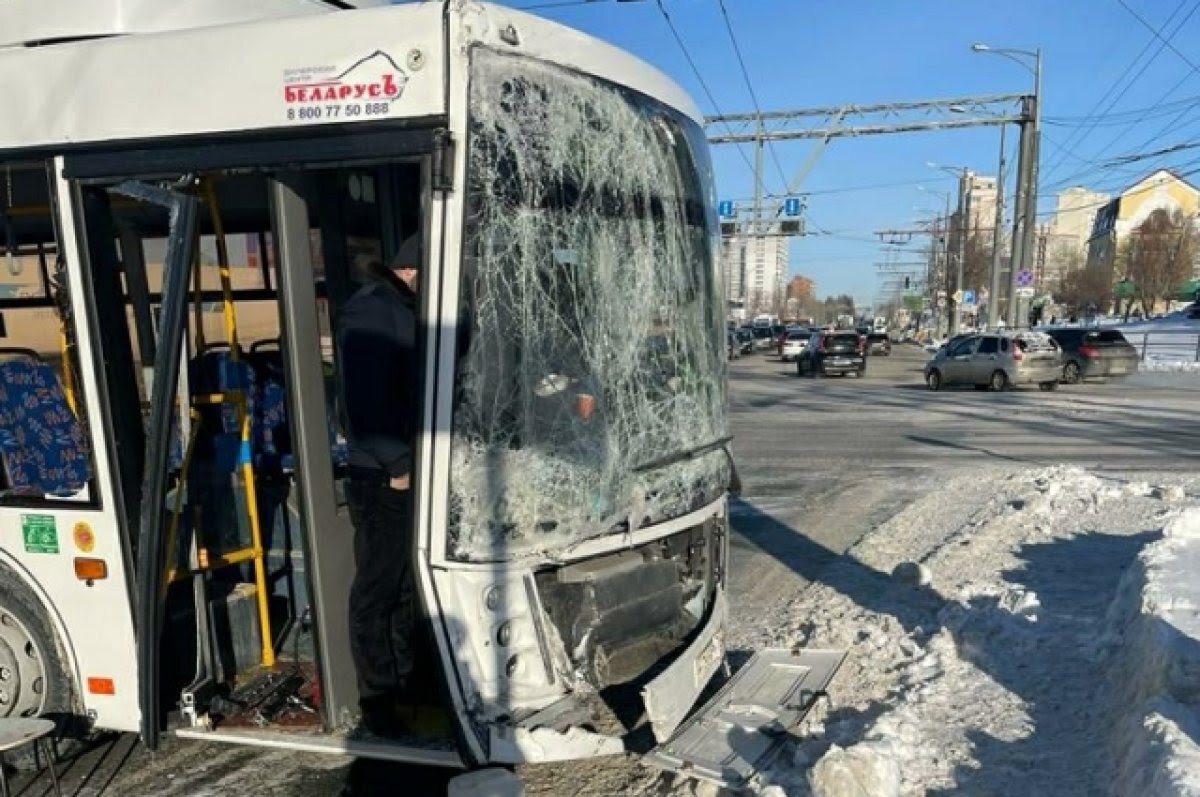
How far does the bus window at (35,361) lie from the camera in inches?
148

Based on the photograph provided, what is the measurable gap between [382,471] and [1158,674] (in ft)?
10.9

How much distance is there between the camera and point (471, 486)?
3293 mm

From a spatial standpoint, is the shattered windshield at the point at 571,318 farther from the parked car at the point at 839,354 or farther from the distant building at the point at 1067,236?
the distant building at the point at 1067,236

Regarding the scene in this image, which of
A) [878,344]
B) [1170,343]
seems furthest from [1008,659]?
[878,344]

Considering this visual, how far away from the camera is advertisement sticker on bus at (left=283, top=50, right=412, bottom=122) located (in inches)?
126

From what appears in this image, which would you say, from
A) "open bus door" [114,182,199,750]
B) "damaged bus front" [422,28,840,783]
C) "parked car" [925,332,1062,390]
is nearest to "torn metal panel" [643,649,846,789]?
"damaged bus front" [422,28,840,783]

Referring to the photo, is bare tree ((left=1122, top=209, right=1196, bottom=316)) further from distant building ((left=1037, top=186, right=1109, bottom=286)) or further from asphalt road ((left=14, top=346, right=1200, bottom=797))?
asphalt road ((left=14, top=346, right=1200, bottom=797))

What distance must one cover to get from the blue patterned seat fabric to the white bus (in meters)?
0.01

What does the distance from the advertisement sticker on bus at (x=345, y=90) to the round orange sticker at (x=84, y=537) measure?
1.92 m

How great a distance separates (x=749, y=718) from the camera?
3.90m

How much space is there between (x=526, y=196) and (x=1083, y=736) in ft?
10.9

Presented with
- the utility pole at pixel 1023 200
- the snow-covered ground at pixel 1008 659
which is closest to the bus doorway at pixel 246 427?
the snow-covered ground at pixel 1008 659

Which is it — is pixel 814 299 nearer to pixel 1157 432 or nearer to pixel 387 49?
pixel 1157 432

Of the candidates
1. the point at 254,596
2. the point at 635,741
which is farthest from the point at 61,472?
the point at 635,741
